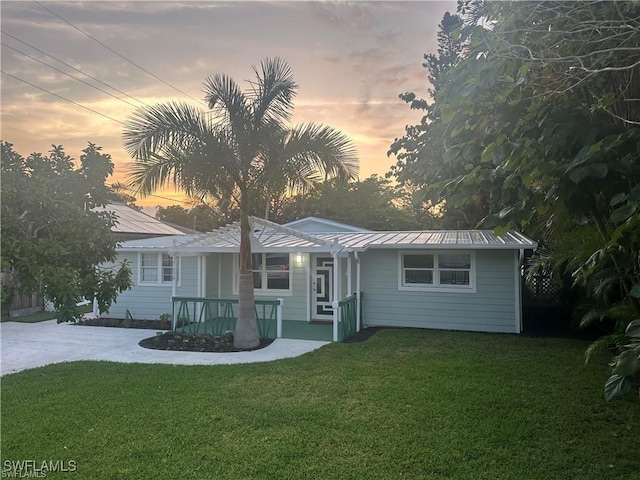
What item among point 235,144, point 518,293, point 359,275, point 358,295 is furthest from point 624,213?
point 359,275

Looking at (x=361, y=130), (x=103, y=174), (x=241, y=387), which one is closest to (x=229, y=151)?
(x=361, y=130)

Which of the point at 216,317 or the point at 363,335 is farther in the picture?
the point at 216,317

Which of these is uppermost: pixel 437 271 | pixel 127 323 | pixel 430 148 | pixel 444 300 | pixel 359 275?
pixel 430 148

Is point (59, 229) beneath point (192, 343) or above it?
above

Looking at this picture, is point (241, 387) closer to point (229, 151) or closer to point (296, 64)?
point (229, 151)

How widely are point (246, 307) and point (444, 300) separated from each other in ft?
17.1

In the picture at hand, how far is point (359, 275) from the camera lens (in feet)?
37.7

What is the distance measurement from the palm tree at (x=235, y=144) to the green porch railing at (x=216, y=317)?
249 centimetres

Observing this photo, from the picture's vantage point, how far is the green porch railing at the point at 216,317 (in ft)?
33.0

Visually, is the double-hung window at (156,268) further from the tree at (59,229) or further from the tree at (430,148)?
the tree at (59,229)

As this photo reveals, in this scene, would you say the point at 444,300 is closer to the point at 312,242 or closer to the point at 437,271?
the point at 437,271

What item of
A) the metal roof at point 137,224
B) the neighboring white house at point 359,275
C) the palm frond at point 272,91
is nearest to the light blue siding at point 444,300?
the neighboring white house at point 359,275

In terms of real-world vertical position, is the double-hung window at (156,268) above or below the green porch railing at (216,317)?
above

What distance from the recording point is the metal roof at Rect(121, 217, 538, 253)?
32.9 feet
